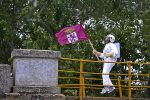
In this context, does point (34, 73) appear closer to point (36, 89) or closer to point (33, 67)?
point (33, 67)

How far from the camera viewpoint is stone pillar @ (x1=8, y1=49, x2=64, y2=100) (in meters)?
10.9

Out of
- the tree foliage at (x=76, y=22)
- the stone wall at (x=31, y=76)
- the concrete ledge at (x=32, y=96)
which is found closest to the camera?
the concrete ledge at (x=32, y=96)

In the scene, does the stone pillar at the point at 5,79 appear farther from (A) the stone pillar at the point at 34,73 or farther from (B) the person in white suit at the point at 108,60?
(B) the person in white suit at the point at 108,60

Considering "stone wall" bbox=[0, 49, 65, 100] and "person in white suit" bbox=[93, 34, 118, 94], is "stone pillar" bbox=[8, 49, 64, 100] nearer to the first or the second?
"stone wall" bbox=[0, 49, 65, 100]

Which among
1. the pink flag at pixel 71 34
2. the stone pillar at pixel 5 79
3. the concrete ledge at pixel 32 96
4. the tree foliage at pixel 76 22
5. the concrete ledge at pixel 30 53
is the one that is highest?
the tree foliage at pixel 76 22

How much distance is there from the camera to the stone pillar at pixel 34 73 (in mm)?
10875

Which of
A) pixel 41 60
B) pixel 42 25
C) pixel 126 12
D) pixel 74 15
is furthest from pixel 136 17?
pixel 41 60

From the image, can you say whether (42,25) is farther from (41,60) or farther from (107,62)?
(41,60)

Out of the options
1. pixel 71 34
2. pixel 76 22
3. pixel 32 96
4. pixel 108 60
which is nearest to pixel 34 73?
pixel 32 96

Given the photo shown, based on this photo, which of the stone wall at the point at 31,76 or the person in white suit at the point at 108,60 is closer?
the stone wall at the point at 31,76

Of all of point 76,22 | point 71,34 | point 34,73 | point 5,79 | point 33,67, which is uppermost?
point 76,22

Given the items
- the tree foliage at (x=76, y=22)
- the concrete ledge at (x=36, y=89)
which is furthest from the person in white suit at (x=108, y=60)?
the tree foliage at (x=76, y=22)

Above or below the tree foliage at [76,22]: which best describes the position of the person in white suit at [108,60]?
below

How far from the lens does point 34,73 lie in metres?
11.0
